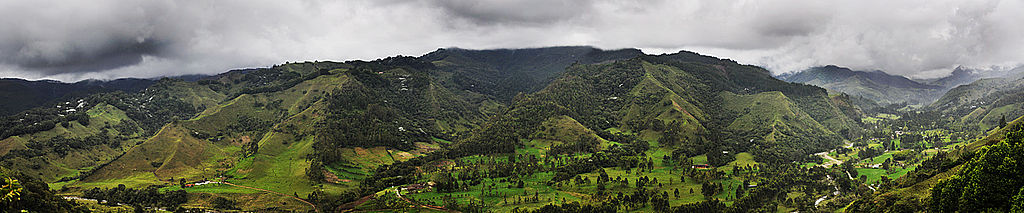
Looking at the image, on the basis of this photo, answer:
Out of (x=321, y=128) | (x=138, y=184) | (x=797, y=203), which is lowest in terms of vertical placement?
(x=797, y=203)

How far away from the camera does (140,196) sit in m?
138

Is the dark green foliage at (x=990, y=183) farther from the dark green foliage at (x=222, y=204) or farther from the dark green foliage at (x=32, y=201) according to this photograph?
the dark green foliage at (x=222, y=204)

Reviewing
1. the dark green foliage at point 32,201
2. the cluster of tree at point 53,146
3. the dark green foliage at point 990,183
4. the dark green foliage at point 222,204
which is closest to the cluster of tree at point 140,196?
the dark green foliage at point 222,204

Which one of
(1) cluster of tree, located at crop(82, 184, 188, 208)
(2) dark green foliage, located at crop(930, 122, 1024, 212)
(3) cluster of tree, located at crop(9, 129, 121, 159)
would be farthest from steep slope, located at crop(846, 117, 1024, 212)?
(3) cluster of tree, located at crop(9, 129, 121, 159)

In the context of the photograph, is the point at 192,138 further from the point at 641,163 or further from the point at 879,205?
the point at 879,205

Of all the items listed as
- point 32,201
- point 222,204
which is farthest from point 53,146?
point 32,201

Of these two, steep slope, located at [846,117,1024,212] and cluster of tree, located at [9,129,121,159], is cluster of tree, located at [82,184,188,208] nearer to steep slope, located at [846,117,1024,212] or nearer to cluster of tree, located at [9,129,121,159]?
cluster of tree, located at [9,129,121,159]

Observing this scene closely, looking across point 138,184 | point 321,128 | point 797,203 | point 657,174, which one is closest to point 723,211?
point 797,203

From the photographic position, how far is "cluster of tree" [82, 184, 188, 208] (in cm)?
13575

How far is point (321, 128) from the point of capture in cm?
19812

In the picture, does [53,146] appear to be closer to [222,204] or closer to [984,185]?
[222,204]

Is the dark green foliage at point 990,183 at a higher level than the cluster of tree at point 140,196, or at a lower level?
higher

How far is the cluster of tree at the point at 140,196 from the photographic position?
136 meters

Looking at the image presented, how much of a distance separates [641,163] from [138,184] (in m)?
186
